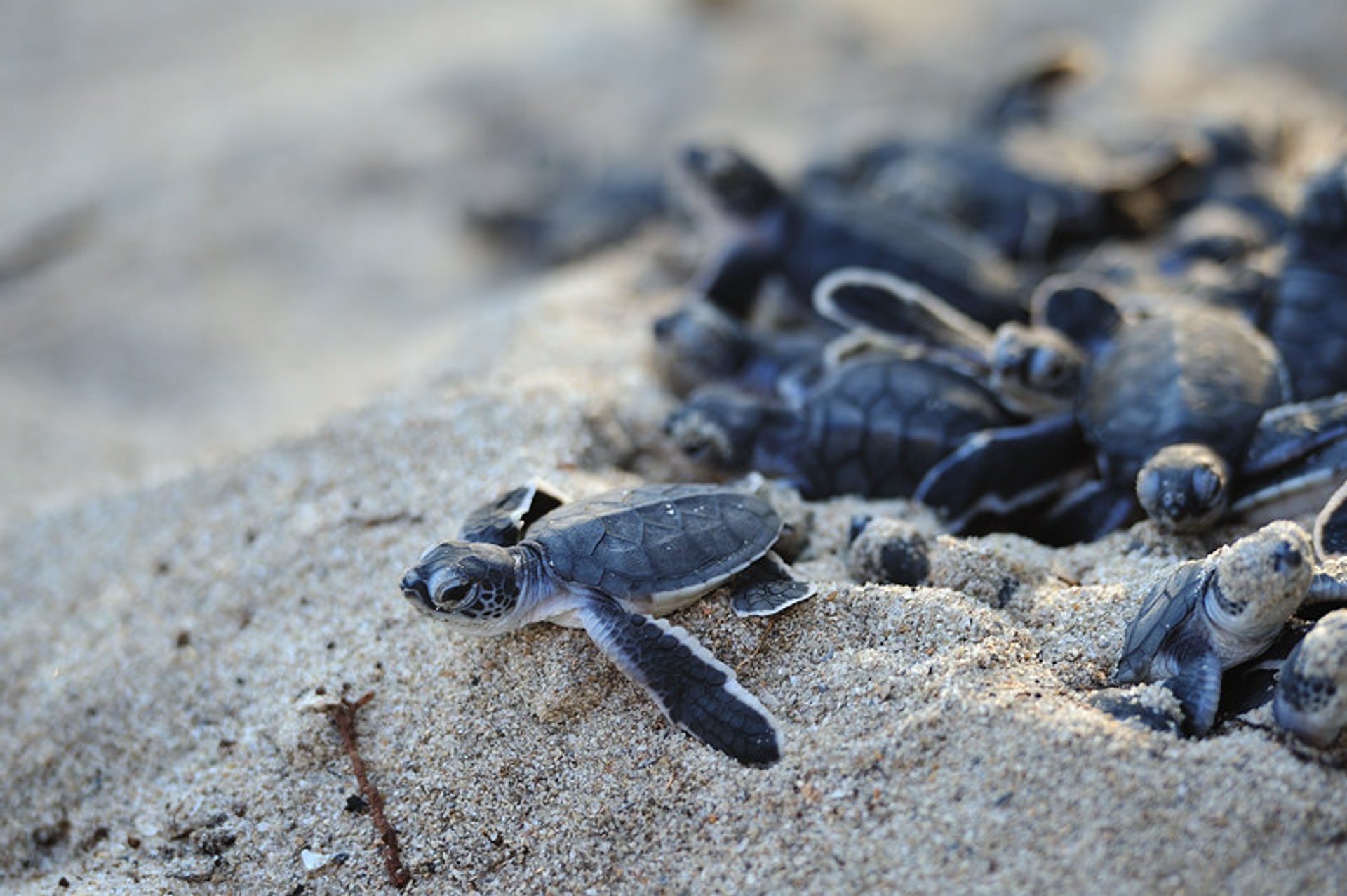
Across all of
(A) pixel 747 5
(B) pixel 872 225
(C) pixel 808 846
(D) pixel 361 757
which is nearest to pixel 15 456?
(D) pixel 361 757

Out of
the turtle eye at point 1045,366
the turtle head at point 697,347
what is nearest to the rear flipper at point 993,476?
the turtle eye at point 1045,366

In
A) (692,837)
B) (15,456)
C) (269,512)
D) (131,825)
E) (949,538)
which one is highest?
(949,538)

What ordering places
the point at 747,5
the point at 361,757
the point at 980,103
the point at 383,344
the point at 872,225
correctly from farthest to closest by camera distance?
1. the point at 747,5
2. the point at 980,103
3. the point at 383,344
4. the point at 872,225
5. the point at 361,757

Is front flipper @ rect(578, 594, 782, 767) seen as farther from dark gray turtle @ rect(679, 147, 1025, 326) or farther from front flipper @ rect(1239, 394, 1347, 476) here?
dark gray turtle @ rect(679, 147, 1025, 326)

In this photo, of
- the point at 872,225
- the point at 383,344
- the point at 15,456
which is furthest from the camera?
the point at 383,344

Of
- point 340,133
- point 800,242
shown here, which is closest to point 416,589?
point 800,242

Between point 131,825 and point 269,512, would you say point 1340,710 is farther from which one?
point 269,512
